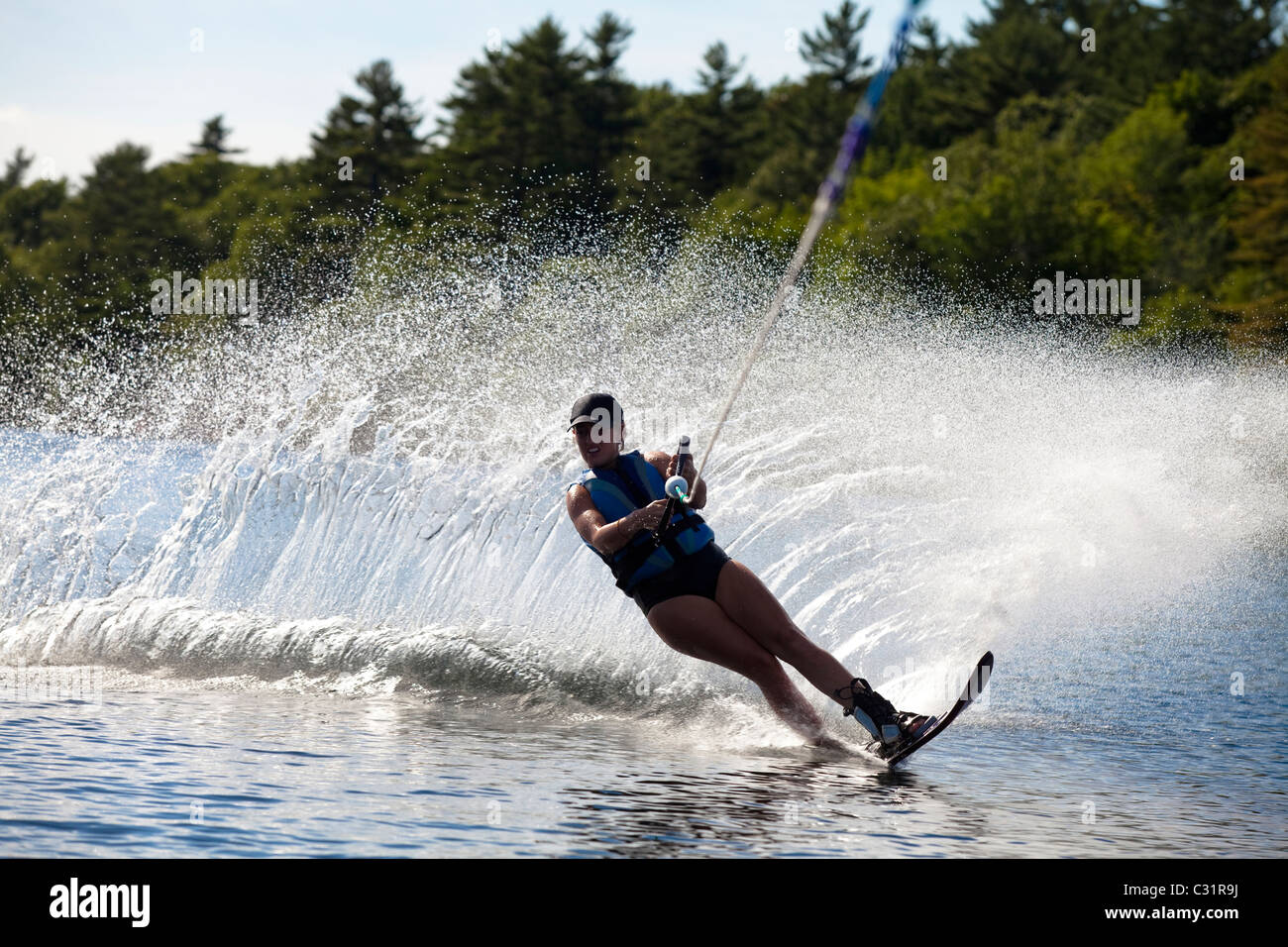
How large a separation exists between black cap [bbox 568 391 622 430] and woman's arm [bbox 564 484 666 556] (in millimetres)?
418

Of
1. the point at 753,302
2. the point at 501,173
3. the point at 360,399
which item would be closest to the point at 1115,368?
the point at 753,302

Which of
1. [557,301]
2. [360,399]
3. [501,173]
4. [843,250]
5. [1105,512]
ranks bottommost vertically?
[1105,512]

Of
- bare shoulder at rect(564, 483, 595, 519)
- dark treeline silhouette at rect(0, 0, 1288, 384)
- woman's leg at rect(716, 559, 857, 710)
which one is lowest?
woman's leg at rect(716, 559, 857, 710)

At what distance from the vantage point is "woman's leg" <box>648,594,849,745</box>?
666 cm

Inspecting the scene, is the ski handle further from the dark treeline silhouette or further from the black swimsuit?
the dark treeline silhouette

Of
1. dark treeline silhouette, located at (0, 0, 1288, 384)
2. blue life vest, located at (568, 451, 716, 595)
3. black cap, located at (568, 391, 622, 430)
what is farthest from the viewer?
dark treeline silhouette, located at (0, 0, 1288, 384)

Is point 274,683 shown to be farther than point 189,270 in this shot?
No

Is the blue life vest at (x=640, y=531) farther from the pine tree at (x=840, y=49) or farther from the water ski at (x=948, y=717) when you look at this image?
the pine tree at (x=840, y=49)

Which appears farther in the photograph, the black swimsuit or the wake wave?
the wake wave

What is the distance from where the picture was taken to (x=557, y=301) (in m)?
28.1

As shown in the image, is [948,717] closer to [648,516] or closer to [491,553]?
[648,516]

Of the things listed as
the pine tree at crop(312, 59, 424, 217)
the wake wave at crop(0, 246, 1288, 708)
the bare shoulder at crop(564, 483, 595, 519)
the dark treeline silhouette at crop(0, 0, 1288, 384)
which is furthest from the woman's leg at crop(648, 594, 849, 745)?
the pine tree at crop(312, 59, 424, 217)

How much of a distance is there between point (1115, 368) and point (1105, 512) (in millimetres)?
20605
